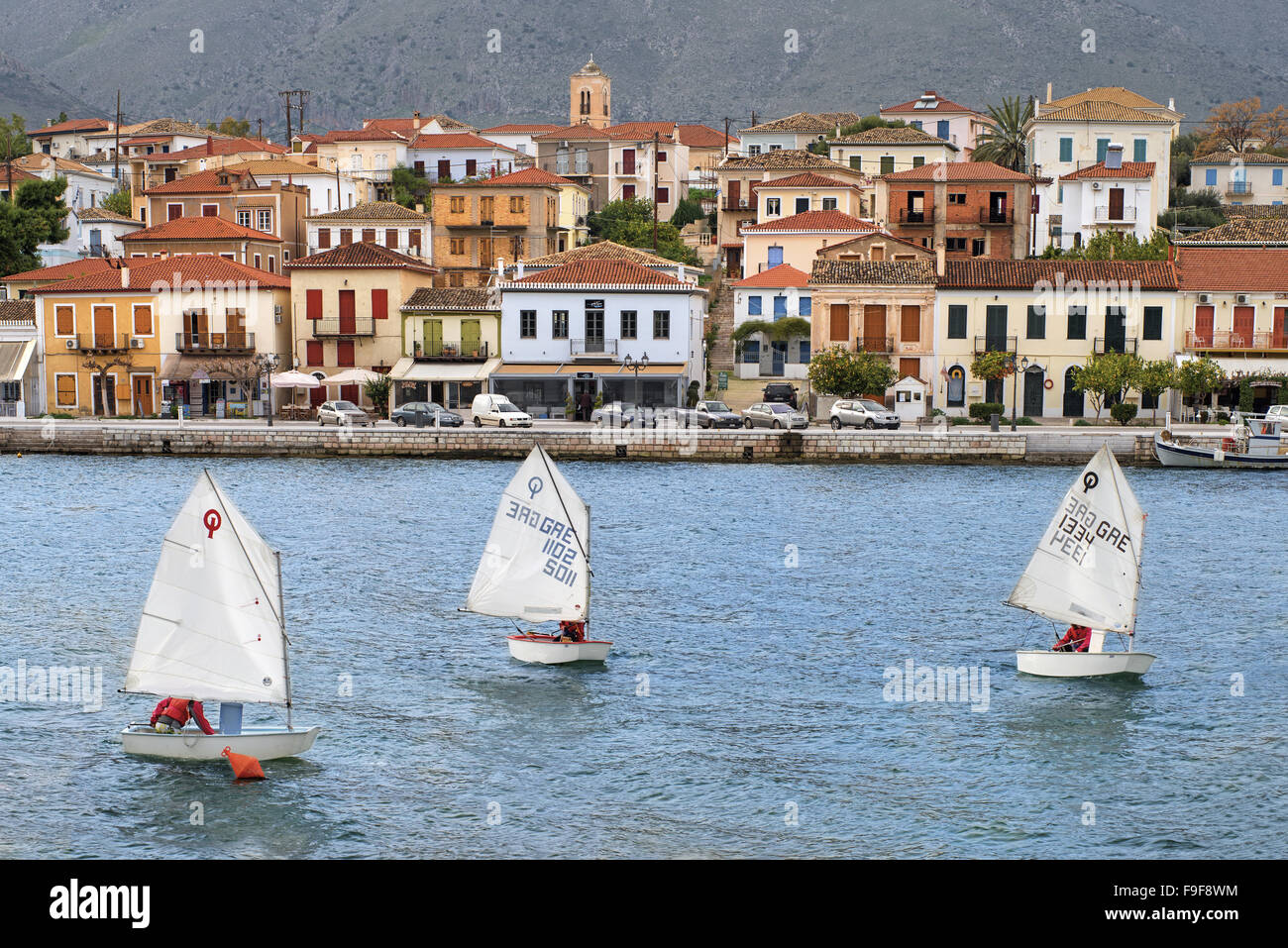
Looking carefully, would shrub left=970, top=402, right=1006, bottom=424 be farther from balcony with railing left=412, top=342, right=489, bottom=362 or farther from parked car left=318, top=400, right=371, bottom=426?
parked car left=318, top=400, right=371, bottom=426

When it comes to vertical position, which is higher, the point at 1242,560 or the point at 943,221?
the point at 943,221

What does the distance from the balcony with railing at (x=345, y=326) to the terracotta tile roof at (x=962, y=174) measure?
3618 centimetres

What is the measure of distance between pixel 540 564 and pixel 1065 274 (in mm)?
51876

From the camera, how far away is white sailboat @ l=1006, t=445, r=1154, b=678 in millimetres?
30969

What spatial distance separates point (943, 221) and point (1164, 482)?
3955cm

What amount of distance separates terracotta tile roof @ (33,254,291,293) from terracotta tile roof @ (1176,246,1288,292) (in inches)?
1845

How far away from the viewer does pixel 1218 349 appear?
74.5 metres

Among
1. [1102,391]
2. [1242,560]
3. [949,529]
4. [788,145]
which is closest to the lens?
[1242,560]

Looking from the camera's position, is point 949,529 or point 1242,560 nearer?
point 1242,560

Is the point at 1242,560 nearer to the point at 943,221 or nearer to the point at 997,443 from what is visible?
the point at 997,443

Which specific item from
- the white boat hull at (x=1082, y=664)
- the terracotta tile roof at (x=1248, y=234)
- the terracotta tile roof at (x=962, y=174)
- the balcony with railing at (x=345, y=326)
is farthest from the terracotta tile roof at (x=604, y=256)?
the white boat hull at (x=1082, y=664)

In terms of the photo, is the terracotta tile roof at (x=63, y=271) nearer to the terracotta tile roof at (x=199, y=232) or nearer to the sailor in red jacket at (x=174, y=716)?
the terracotta tile roof at (x=199, y=232)
